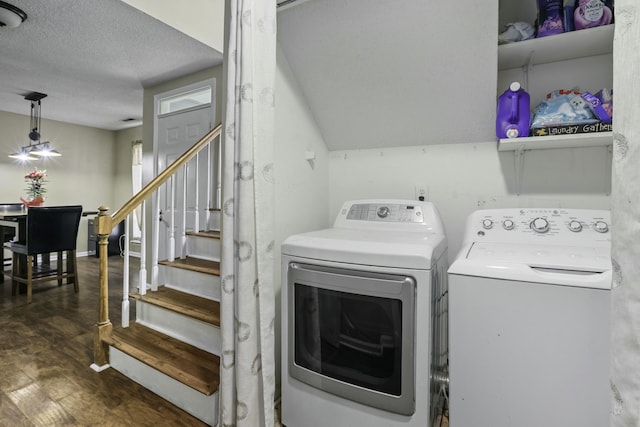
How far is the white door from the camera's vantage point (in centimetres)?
353

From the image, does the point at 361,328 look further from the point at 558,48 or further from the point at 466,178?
the point at 558,48

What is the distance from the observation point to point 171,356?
1800 mm

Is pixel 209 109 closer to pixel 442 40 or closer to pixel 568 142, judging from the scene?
pixel 442 40

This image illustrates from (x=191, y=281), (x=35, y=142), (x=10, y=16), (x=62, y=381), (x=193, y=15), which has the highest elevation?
(x=193, y=15)

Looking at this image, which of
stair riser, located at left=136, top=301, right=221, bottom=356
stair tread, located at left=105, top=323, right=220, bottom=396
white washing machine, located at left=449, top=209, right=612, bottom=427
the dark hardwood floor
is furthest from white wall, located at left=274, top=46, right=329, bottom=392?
white washing machine, located at left=449, top=209, right=612, bottom=427

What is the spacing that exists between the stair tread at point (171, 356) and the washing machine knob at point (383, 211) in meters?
1.17

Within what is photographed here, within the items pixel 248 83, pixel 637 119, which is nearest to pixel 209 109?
pixel 248 83

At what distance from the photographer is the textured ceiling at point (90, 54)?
2469mm

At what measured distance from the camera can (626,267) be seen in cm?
69

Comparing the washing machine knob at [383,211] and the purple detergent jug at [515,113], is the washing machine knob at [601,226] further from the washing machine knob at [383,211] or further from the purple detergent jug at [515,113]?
the washing machine knob at [383,211]

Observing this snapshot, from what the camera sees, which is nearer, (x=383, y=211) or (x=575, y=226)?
(x=575, y=226)

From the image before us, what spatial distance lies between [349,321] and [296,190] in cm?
81

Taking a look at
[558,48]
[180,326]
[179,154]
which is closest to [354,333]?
[180,326]

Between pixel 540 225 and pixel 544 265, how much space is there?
0.46 meters
